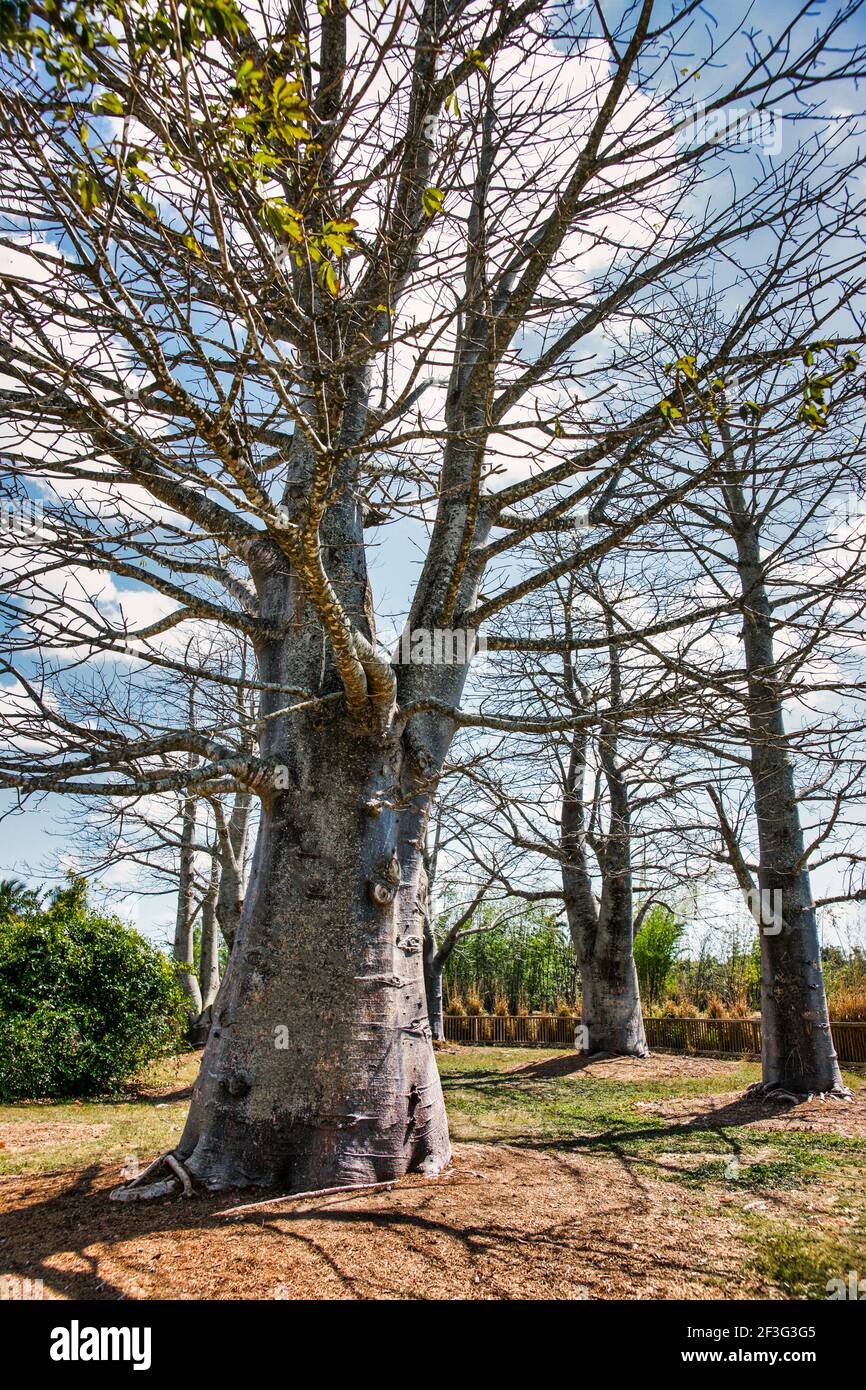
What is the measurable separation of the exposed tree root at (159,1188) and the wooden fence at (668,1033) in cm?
909

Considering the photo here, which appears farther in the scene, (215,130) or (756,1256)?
(756,1256)

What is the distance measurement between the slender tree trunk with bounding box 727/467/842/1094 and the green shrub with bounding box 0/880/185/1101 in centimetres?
702

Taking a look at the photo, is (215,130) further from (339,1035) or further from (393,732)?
(339,1035)

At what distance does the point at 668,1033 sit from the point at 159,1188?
398 inches

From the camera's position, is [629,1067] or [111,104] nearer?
[111,104]

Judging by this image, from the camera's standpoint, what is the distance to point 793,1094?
21.6ft

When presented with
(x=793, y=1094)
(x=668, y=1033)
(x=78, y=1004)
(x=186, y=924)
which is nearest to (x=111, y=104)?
(x=793, y=1094)

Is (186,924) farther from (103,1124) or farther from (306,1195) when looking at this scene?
(306,1195)

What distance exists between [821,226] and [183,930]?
14307 millimetres

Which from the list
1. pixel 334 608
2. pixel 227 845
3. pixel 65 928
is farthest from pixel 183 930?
pixel 334 608

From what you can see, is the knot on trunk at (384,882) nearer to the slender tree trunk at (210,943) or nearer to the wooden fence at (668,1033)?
the wooden fence at (668,1033)

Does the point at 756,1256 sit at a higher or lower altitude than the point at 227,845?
lower

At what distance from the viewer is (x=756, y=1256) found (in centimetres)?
297
